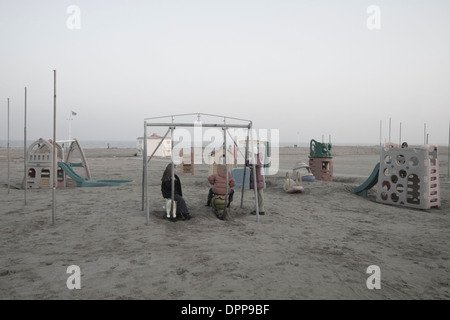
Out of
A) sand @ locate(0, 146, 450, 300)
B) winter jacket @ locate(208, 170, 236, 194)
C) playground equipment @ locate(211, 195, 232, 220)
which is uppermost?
winter jacket @ locate(208, 170, 236, 194)

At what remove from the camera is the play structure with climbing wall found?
9.88 m

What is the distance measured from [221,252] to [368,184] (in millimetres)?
8175

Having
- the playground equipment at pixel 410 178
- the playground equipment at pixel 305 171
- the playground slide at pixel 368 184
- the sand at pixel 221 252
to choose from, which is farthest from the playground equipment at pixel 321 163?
the sand at pixel 221 252

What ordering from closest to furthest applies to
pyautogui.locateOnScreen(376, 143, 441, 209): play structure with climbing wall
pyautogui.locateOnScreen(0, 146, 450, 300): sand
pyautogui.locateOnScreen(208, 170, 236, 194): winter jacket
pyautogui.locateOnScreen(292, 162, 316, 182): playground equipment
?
pyautogui.locateOnScreen(0, 146, 450, 300): sand
pyautogui.locateOnScreen(208, 170, 236, 194): winter jacket
pyautogui.locateOnScreen(376, 143, 441, 209): play structure with climbing wall
pyautogui.locateOnScreen(292, 162, 316, 182): playground equipment

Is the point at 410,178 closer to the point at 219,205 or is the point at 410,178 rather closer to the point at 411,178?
the point at 411,178

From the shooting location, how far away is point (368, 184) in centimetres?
1166

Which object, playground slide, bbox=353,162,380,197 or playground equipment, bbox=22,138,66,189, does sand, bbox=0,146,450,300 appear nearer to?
playground slide, bbox=353,162,380,197

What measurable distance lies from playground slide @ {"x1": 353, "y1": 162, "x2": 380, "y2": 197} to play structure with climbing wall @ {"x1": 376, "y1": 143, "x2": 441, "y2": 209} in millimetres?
245

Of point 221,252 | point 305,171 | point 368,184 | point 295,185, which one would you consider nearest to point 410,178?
point 368,184

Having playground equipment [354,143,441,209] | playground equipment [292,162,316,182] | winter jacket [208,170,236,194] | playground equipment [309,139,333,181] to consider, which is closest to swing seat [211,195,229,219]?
winter jacket [208,170,236,194]

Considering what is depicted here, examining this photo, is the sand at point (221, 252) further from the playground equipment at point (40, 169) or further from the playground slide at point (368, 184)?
the playground equipment at point (40, 169)

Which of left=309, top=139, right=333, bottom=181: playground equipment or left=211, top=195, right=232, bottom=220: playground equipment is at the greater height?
left=309, top=139, right=333, bottom=181: playground equipment

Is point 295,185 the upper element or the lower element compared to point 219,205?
upper
